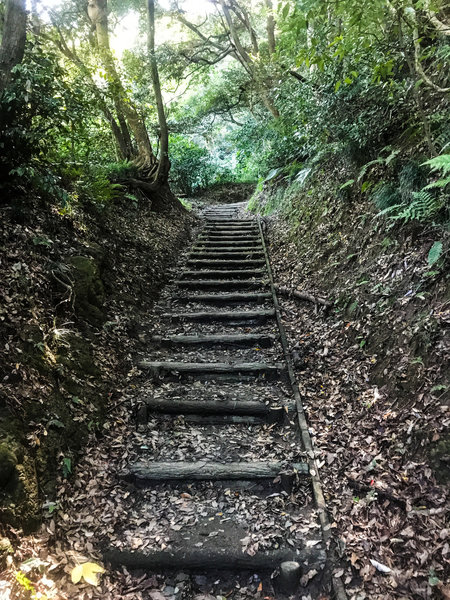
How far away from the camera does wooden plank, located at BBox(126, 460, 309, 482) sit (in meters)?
3.31

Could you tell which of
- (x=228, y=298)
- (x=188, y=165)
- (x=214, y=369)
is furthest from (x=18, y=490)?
(x=188, y=165)

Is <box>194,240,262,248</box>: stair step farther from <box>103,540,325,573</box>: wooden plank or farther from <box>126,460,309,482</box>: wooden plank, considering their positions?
<box>103,540,325,573</box>: wooden plank

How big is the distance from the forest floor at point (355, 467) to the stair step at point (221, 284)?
229cm

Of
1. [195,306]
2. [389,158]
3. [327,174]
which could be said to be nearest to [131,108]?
[327,174]

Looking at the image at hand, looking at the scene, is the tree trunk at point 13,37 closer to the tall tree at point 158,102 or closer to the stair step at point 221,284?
the stair step at point 221,284

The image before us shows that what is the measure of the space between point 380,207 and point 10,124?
4740mm

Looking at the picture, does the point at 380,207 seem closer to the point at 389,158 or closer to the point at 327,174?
the point at 389,158

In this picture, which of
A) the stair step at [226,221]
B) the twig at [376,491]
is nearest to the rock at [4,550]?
the twig at [376,491]

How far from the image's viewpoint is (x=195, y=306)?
6539mm

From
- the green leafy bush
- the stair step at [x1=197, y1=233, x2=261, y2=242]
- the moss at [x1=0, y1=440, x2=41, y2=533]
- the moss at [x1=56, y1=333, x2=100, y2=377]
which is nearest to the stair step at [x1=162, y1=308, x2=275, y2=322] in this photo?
the moss at [x1=56, y1=333, x2=100, y2=377]

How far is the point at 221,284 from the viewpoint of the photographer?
23.5ft

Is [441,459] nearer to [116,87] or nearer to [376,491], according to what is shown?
[376,491]

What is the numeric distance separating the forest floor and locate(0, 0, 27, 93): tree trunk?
1844mm

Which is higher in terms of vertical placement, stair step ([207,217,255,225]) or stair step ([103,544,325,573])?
stair step ([207,217,255,225])
